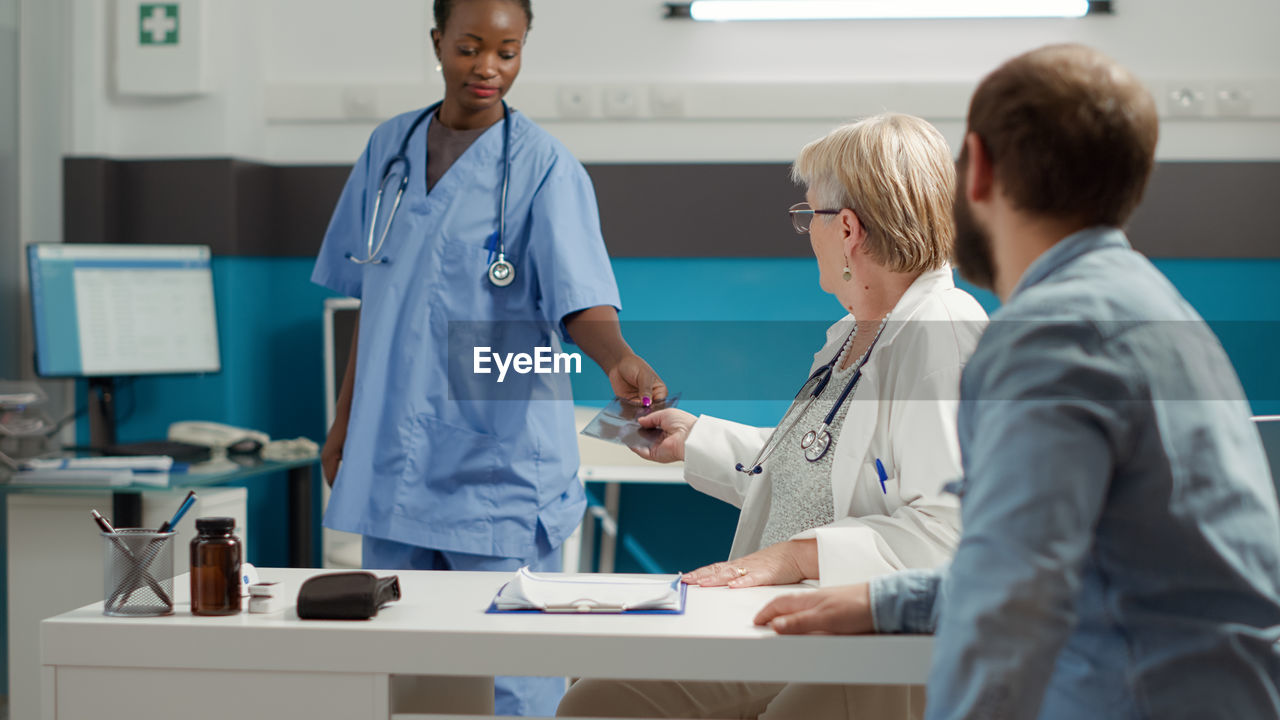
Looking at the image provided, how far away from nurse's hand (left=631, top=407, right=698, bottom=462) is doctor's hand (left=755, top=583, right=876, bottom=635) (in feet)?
1.81

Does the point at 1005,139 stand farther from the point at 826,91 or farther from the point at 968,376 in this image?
the point at 826,91

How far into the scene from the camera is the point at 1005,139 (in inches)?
31.5

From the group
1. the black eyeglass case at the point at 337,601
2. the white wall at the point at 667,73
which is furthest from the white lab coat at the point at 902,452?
the white wall at the point at 667,73

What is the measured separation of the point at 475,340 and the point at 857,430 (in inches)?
25.0

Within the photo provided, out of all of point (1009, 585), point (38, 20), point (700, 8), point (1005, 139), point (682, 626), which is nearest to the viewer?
point (1009, 585)

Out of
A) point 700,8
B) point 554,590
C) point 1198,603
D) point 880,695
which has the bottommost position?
point 880,695

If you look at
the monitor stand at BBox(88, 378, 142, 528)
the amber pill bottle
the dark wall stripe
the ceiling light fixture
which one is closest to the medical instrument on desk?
the amber pill bottle

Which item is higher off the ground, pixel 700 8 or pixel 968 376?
pixel 700 8

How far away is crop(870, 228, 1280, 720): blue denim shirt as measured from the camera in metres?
0.70

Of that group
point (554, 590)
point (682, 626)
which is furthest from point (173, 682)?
point (682, 626)

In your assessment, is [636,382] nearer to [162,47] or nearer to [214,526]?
[214,526]

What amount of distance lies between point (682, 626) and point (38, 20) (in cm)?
284

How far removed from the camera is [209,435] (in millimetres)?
2752

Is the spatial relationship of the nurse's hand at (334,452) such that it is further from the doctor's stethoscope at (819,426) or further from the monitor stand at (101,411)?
the monitor stand at (101,411)
